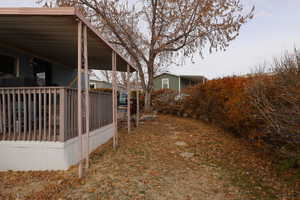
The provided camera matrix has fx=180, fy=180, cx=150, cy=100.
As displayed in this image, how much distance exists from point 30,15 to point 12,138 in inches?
91.3

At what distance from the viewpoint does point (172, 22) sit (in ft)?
32.6

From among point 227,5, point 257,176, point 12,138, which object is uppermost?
point 227,5

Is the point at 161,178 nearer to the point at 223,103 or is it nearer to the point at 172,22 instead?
the point at 223,103

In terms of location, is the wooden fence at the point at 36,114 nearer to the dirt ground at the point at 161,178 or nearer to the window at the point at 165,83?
the dirt ground at the point at 161,178

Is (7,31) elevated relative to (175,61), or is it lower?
Answer: lower

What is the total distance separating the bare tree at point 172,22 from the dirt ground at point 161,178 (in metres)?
7.19

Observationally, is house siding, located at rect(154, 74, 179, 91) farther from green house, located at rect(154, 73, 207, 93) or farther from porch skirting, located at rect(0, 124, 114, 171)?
porch skirting, located at rect(0, 124, 114, 171)

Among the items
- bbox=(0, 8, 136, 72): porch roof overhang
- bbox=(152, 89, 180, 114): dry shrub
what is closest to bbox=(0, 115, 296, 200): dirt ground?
bbox=(0, 8, 136, 72): porch roof overhang

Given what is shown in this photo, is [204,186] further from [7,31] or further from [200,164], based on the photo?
[7,31]

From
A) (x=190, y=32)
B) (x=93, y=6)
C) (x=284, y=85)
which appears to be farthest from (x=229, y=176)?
(x=93, y=6)

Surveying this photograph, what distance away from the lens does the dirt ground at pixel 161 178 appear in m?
2.70

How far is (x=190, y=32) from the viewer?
33.3 feet

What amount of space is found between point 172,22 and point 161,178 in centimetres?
885

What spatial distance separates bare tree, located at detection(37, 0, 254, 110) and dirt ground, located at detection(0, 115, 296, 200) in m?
7.19
